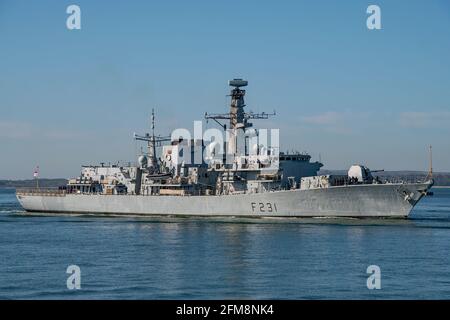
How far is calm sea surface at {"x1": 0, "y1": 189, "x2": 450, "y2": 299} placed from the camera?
2600 cm

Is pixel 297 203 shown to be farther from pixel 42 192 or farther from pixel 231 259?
pixel 42 192

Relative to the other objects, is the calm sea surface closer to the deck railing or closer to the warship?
the warship

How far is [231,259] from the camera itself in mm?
32906

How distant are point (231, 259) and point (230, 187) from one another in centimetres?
2287

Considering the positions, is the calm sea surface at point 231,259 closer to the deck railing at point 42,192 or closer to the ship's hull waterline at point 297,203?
the ship's hull waterline at point 297,203

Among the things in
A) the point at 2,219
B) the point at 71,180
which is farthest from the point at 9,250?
the point at 71,180

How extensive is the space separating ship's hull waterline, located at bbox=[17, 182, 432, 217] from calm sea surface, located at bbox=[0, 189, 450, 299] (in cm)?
97

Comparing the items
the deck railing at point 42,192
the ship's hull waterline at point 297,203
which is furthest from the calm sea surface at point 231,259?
the deck railing at point 42,192

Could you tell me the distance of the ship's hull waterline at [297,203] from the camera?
49000 mm

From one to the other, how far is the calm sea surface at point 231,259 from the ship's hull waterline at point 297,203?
0.97 m

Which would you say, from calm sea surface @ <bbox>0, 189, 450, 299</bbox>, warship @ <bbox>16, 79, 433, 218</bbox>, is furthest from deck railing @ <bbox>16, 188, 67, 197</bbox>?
calm sea surface @ <bbox>0, 189, 450, 299</bbox>

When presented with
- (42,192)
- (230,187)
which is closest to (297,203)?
(230,187)

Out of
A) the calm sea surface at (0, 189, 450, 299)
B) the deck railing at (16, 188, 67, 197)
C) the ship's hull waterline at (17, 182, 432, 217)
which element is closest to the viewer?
the calm sea surface at (0, 189, 450, 299)

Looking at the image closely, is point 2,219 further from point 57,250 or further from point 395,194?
point 395,194
